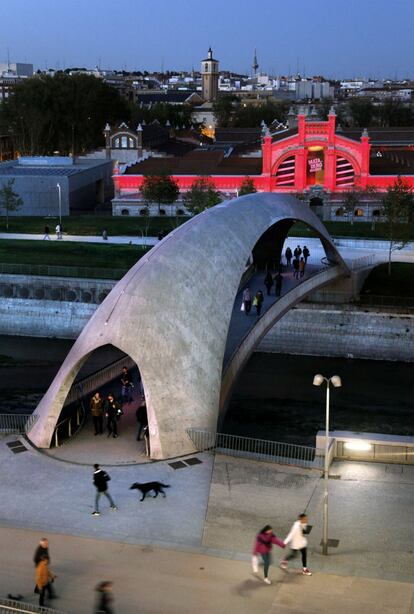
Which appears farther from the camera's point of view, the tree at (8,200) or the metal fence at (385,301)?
the tree at (8,200)

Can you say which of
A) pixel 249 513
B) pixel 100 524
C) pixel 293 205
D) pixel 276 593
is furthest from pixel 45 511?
pixel 293 205

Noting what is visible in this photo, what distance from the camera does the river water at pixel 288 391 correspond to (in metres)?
34.4

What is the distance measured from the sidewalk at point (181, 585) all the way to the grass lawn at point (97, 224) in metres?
40.6

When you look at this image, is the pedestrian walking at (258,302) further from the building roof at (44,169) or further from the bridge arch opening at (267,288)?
the building roof at (44,169)

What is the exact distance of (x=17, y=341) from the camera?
46250 millimetres

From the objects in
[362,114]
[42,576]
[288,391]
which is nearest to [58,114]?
[362,114]

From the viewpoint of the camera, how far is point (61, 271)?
4753 cm

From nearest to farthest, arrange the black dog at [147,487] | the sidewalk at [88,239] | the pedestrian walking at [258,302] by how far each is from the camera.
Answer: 1. the black dog at [147,487]
2. the pedestrian walking at [258,302]
3. the sidewalk at [88,239]

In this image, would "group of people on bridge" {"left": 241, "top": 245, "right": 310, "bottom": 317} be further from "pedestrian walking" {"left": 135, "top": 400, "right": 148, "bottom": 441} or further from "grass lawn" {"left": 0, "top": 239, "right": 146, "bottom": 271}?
"grass lawn" {"left": 0, "top": 239, "right": 146, "bottom": 271}

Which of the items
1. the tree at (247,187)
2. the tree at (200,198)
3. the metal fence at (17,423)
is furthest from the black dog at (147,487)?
the tree at (247,187)

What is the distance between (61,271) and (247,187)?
22681 millimetres

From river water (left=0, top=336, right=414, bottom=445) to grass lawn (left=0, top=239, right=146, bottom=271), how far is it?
17.6ft

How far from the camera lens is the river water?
34.4m

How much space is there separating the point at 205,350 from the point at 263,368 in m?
19.2
